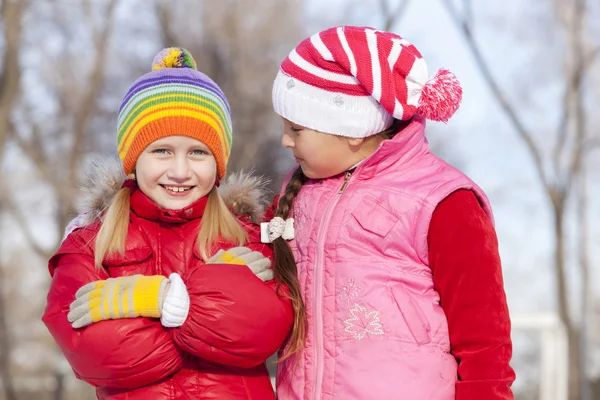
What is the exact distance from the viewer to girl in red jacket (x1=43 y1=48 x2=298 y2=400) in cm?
223

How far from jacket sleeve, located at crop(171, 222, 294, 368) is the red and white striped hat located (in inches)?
22.2

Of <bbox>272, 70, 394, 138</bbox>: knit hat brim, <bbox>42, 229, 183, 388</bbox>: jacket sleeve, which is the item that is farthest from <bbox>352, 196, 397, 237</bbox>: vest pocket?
<bbox>42, 229, 183, 388</bbox>: jacket sleeve

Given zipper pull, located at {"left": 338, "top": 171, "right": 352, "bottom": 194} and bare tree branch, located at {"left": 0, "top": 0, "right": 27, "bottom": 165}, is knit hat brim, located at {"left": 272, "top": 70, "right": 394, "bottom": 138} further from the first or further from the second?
bare tree branch, located at {"left": 0, "top": 0, "right": 27, "bottom": 165}

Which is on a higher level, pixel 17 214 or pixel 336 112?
pixel 336 112

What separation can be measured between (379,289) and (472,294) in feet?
0.86

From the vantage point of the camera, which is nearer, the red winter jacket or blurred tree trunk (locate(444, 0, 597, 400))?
the red winter jacket

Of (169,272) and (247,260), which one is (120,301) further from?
(247,260)

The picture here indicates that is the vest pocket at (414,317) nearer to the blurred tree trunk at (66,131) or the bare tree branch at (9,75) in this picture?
the bare tree branch at (9,75)

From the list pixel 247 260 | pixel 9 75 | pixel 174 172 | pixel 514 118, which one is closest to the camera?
pixel 247 260

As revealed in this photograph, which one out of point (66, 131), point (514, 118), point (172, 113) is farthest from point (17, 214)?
point (172, 113)

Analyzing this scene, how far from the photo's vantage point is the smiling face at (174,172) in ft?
8.37

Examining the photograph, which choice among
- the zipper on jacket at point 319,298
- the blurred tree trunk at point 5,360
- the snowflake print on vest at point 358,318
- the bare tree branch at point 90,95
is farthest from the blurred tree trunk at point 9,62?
the snowflake print on vest at point 358,318

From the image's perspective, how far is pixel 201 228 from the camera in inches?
100

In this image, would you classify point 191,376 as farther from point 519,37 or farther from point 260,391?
point 519,37
